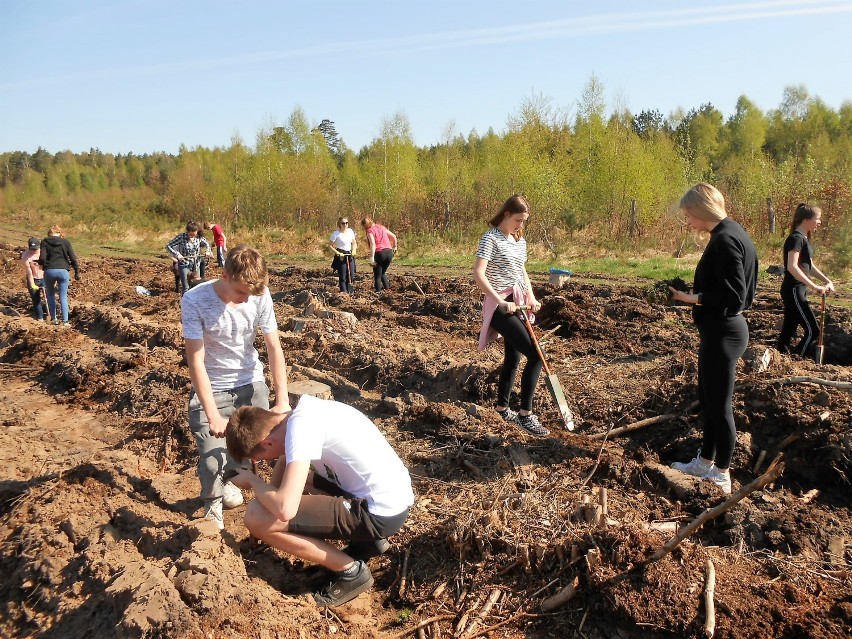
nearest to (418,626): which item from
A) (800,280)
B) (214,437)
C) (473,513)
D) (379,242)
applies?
(473,513)

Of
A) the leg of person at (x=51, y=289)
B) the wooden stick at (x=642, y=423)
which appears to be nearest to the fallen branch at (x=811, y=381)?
the wooden stick at (x=642, y=423)

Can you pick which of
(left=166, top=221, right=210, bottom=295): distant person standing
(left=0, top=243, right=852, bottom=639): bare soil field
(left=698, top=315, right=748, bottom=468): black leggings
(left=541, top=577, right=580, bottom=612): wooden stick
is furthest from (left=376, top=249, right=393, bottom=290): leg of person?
(left=541, top=577, right=580, bottom=612): wooden stick

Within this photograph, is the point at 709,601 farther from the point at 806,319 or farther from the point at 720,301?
the point at 806,319

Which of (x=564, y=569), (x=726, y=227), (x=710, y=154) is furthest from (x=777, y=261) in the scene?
(x=710, y=154)

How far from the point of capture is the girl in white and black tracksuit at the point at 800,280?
6105 millimetres

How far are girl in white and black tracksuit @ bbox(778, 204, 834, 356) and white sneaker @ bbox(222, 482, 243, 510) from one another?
5476 mm

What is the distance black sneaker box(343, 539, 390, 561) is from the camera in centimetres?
326

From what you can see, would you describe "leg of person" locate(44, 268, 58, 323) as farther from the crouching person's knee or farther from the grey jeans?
the crouching person's knee

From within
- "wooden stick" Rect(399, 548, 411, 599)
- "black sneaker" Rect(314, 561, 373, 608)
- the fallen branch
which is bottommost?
"wooden stick" Rect(399, 548, 411, 599)

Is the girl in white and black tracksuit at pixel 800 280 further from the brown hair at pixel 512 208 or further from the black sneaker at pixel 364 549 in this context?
the black sneaker at pixel 364 549

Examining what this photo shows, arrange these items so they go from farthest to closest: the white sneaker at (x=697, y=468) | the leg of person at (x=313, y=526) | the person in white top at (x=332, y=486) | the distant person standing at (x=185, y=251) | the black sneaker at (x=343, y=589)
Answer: the distant person standing at (x=185, y=251)
the white sneaker at (x=697, y=468)
the black sneaker at (x=343, y=589)
the leg of person at (x=313, y=526)
the person in white top at (x=332, y=486)

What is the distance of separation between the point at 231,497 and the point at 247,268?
1.77 meters

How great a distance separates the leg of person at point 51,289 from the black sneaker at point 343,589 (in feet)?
30.2

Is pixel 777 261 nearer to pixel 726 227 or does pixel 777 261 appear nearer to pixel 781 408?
pixel 781 408
